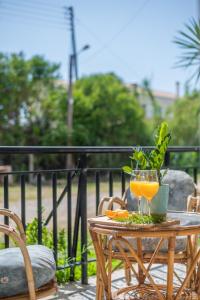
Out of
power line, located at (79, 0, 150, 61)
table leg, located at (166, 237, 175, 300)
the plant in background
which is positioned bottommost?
table leg, located at (166, 237, 175, 300)

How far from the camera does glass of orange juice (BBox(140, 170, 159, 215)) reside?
2123 millimetres

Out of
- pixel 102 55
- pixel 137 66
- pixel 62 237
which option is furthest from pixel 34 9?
pixel 62 237

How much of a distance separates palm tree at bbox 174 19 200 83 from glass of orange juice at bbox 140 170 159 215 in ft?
12.4

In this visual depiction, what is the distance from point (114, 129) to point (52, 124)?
99.6 inches

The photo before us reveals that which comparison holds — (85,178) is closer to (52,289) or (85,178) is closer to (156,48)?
(52,289)

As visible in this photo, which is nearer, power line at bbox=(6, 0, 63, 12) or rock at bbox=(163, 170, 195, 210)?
rock at bbox=(163, 170, 195, 210)

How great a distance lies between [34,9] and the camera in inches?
753

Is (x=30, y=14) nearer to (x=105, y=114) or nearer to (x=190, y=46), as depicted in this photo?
(x=105, y=114)

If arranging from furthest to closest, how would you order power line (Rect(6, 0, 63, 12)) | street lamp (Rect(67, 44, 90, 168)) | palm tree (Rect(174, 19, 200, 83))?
power line (Rect(6, 0, 63, 12)) < street lamp (Rect(67, 44, 90, 168)) < palm tree (Rect(174, 19, 200, 83))

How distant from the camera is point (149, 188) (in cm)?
212

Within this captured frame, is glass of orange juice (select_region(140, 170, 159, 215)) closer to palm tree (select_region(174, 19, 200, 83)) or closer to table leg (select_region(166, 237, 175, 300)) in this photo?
table leg (select_region(166, 237, 175, 300))

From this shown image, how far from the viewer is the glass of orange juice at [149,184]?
2123 mm

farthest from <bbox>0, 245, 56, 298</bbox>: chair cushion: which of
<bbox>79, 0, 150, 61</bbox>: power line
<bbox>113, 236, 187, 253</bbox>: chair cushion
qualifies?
<bbox>79, 0, 150, 61</bbox>: power line

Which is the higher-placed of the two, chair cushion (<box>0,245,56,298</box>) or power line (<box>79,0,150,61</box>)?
power line (<box>79,0,150,61</box>)
